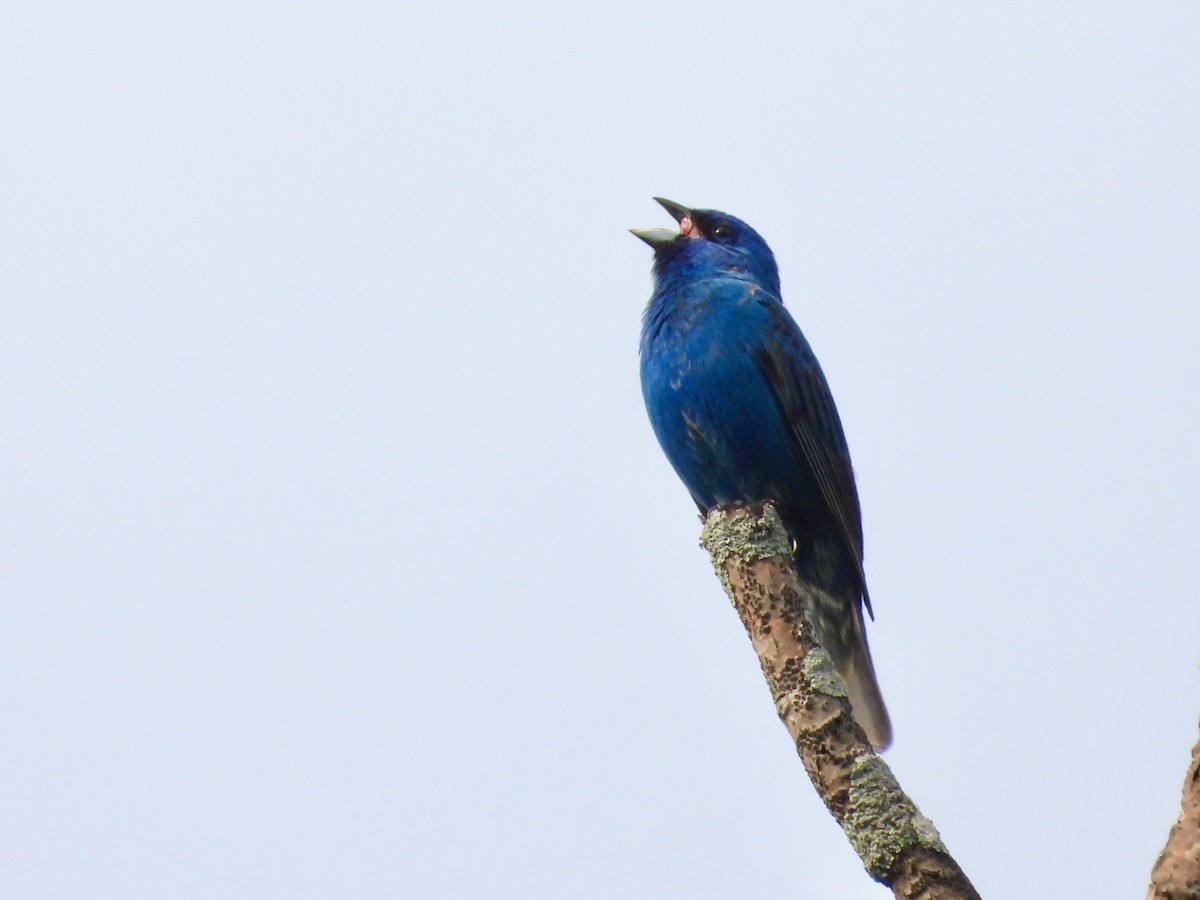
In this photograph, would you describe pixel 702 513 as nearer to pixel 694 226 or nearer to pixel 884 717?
pixel 884 717

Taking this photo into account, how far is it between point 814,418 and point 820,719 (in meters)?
2.47

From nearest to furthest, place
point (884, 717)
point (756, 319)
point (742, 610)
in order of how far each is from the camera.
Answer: point (742, 610)
point (884, 717)
point (756, 319)

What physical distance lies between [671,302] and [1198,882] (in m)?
4.15

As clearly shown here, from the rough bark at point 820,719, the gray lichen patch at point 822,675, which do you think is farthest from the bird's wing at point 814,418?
the gray lichen patch at point 822,675

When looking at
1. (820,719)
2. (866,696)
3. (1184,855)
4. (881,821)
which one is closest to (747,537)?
(820,719)

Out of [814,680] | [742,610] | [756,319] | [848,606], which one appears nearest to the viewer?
[814,680]

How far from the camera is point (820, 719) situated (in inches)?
155

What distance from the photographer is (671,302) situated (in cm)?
656

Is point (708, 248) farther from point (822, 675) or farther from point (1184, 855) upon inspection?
point (1184, 855)

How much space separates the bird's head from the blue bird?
1.28 ft

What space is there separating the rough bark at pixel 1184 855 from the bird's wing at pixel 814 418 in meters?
3.13

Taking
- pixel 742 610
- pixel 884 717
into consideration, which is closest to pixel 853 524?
pixel 884 717

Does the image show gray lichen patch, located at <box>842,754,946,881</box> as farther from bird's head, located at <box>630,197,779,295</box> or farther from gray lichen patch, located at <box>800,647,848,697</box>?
bird's head, located at <box>630,197,779,295</box>

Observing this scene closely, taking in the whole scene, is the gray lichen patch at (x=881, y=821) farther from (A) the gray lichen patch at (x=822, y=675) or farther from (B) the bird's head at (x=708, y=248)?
(B) the bird's head at (x=708, y=248)
